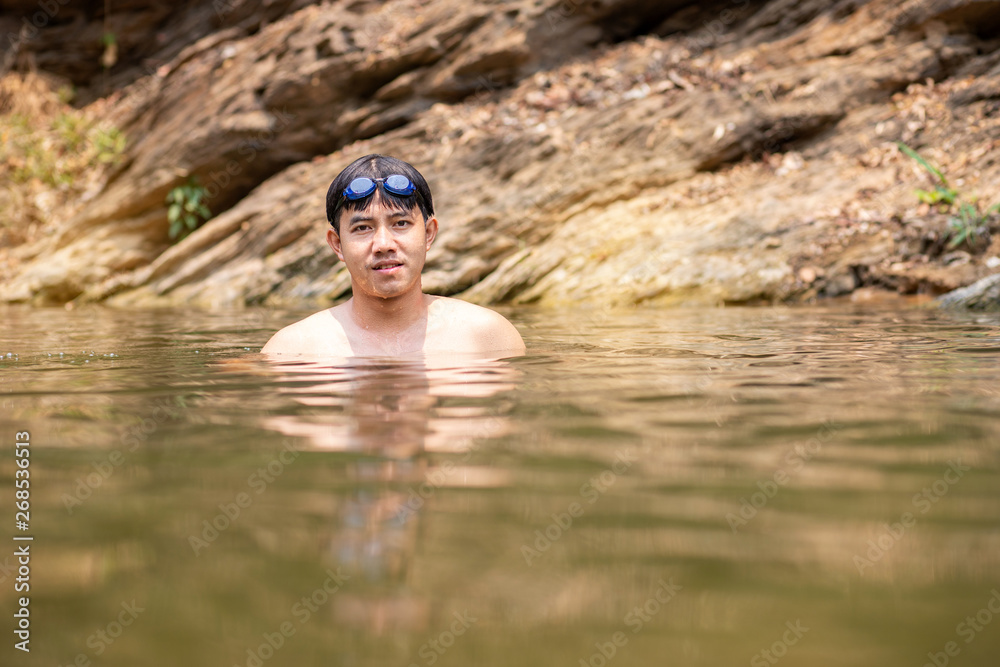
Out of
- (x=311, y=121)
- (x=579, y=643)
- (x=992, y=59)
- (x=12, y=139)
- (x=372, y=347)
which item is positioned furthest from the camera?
(x=12, y=139)

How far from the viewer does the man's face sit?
4.53 metres

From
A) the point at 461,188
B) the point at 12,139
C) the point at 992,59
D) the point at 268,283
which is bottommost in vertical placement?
the point at 268,283

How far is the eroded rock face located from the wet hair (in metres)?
4.67

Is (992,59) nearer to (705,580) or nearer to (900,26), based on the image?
(900,26)

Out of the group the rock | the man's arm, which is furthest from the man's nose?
the rock

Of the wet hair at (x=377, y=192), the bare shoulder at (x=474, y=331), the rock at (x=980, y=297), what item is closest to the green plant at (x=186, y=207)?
the wet hair at (x=377, y=192)

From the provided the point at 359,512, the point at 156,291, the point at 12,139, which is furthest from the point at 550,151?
the point at 12,139

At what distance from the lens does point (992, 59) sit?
421 inches

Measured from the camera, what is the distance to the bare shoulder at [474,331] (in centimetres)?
481

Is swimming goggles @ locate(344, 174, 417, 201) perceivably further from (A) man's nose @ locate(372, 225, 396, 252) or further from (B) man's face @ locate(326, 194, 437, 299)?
(A) man's nose @ locate(372, 225, 396, 252)

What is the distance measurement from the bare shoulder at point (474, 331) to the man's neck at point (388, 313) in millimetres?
115

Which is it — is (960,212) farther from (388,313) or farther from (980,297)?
(388,313)

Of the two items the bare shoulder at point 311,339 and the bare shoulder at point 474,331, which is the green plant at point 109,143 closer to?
the bare shoulder at point 311,339

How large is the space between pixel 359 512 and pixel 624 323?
5187 millimetres
